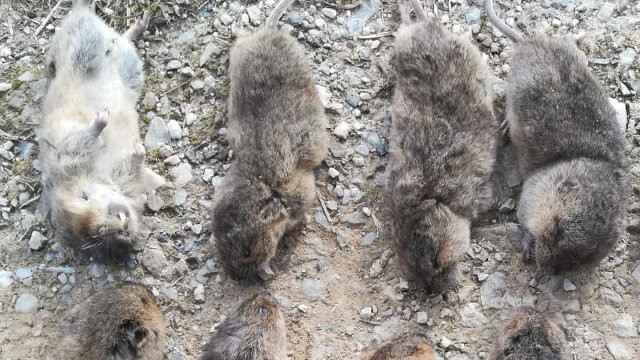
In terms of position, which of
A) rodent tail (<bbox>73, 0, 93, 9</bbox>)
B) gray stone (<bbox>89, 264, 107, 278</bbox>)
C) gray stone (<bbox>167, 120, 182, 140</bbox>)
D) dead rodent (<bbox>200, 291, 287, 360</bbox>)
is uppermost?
rodent tail (<bbox>73, 0, 93, 9</bbox>)

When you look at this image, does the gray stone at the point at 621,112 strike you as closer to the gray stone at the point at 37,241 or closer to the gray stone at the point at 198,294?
the gray stone at the point at 198,294

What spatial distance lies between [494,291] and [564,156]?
1571 mm

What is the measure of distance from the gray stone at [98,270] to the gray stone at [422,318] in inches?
129

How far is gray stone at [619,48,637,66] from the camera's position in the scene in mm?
8969

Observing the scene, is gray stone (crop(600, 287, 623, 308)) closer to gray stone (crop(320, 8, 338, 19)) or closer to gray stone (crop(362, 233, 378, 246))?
gray stone (crop(362, 233, 378, 246))

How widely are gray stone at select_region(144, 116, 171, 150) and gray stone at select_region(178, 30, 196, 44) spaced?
1.05m

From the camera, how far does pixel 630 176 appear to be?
838cm

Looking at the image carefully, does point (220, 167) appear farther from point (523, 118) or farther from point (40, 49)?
point (523, 118)

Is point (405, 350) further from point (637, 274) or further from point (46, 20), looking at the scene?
point (46, 20)

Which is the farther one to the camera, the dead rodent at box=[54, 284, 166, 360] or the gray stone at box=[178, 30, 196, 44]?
the gray stone at box=[178, 30, 196, 44]

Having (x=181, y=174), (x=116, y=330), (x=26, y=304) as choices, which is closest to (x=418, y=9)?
(x=181, y=174)

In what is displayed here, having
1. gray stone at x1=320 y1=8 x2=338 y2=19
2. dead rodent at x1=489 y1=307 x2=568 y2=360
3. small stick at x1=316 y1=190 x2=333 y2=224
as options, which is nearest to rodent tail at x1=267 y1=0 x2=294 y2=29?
gray stone at x1=320 y1=8 x2=338 y2=19

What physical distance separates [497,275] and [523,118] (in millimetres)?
1659

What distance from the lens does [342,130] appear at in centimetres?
869
